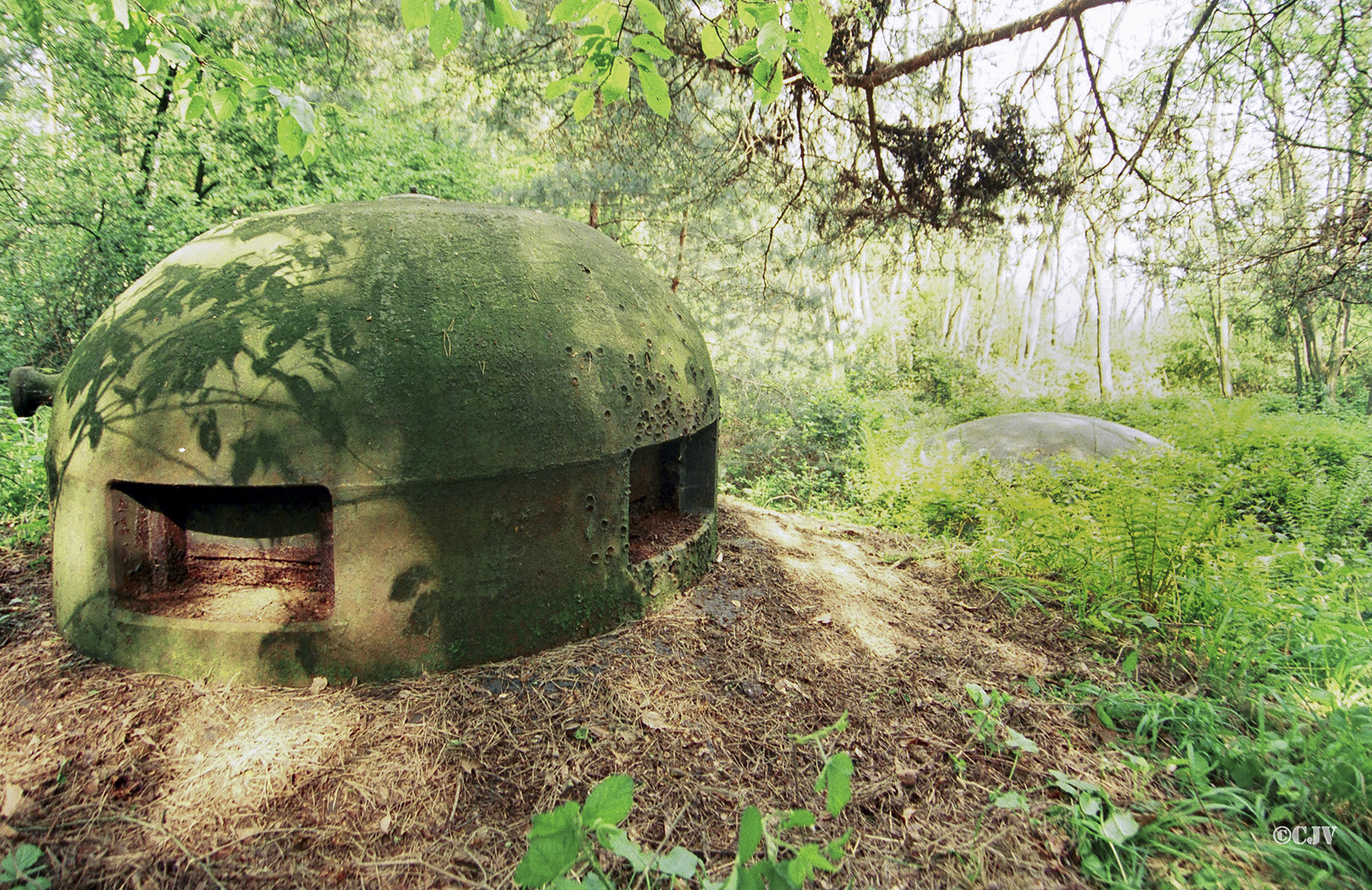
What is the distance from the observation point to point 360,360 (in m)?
2.52

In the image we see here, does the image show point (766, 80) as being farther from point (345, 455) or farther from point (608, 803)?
point (608, 803)

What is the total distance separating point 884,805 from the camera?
2.30 m

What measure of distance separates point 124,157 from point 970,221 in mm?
9643

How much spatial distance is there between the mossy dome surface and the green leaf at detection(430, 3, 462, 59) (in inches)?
41.4

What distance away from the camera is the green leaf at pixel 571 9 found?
1.85 meters

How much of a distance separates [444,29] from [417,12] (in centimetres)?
9

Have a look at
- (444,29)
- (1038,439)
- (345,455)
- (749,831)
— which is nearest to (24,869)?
(345,455)

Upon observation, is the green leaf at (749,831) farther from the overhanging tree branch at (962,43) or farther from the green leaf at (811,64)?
the overhanging tree branch at (962,43)

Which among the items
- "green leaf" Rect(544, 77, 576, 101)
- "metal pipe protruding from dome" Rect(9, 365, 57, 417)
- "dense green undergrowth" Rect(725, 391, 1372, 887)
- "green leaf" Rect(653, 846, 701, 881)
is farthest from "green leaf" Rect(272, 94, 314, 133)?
"dense green undergrowth" Rect(725, 391, 1372, 887)

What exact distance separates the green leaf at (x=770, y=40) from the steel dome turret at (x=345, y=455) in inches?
57.1

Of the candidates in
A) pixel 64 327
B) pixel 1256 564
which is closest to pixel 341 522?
pixel 1256 564

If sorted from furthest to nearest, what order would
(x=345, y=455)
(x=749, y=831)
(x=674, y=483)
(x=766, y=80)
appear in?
1. (x=674, y=483)
2. (x=345, y=455)
3. (x=766, y=80)
4. (x=749, y=831)

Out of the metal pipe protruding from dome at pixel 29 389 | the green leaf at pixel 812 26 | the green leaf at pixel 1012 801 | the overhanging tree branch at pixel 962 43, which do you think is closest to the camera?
the green leaf at pixel 812 26

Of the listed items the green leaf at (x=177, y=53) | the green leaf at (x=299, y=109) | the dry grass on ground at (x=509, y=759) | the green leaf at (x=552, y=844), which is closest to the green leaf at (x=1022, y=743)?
the dry grass on ground at (x=509, y=759)
